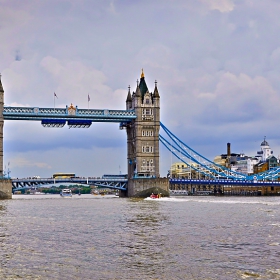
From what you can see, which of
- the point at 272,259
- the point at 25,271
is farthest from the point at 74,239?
the point at 272,259

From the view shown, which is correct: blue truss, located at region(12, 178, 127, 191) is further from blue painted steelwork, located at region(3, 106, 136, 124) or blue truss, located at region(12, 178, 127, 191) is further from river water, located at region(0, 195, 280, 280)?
river water, located at region(0, 195, 280, 280)

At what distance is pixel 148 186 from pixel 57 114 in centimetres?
2368

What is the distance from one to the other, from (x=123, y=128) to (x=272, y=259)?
101837mm

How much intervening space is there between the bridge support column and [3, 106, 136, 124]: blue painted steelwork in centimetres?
1429

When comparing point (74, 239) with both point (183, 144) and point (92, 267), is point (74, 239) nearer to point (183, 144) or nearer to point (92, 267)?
point (92, 267)

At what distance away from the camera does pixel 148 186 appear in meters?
114

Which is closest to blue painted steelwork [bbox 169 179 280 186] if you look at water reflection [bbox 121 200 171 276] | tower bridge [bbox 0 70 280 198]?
tower bridge [bbox 0 70 280 198]

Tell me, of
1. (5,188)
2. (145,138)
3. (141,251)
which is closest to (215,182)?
(145,138)

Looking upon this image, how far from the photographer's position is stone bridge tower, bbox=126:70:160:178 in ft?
386

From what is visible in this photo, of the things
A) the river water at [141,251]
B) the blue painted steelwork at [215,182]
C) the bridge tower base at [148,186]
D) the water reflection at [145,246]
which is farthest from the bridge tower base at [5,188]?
the water reflection at [145,246]

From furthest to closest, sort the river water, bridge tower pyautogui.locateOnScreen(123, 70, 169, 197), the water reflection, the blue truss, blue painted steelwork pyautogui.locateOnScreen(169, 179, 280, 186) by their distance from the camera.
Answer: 1. blue painted steelwork pyautogui.locateOnScreen(169, 179, 280, 186)
2. bridge tower pyautogui.locateOnScreen(123, 70, 169, 197)
3. the blue truss
4. the water reflection
5. the river water

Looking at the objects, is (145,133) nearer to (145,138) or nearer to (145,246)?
(145,138)

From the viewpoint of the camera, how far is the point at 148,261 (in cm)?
2534

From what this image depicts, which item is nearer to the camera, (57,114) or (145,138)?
(57,114)
